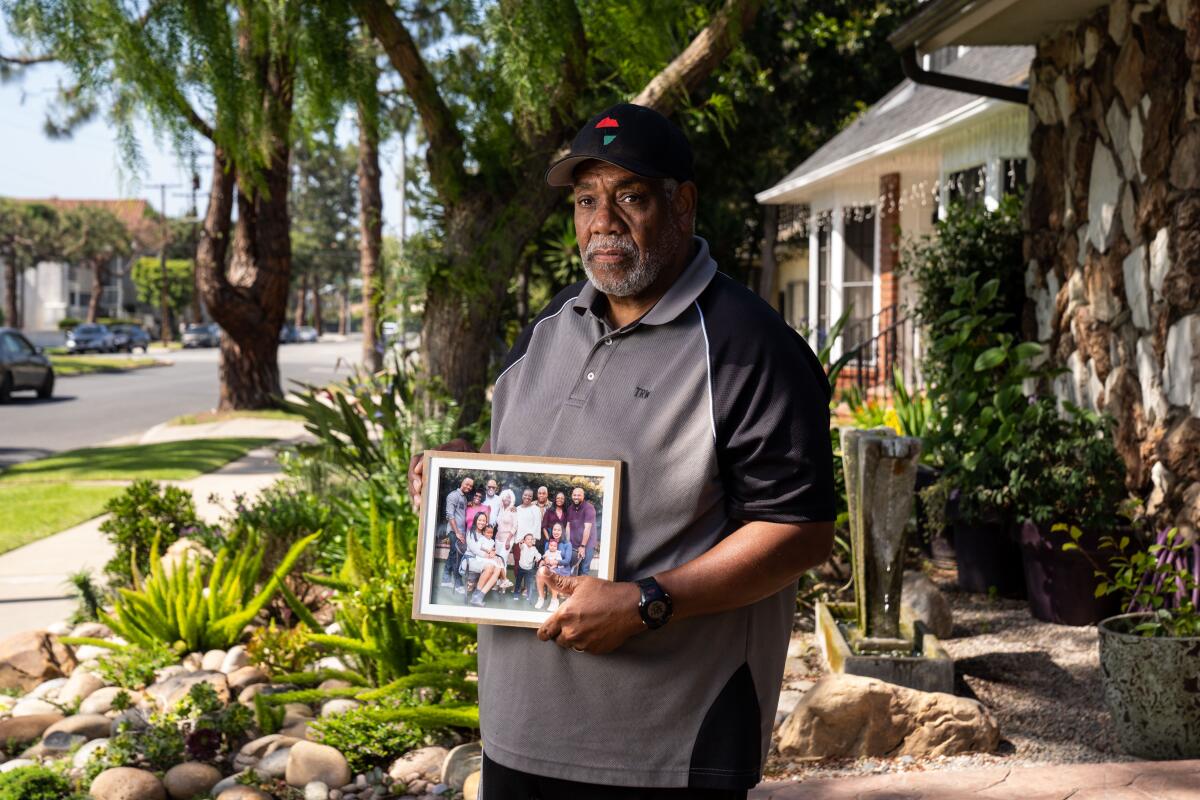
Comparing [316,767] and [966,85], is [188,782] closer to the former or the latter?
[316,767]

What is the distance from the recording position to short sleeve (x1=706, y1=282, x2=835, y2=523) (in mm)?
1955

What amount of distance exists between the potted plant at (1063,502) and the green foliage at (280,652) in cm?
342

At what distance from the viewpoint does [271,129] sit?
661 cm

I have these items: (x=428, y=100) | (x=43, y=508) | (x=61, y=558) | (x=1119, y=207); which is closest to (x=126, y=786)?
(x=428, y=100)

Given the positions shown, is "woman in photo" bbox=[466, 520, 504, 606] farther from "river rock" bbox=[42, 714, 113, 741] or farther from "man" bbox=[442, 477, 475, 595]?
"river rock" bbox=[42, 714, 113, 741]

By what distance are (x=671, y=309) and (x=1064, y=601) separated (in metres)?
4.67

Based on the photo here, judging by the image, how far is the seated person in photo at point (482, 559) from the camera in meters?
2.08

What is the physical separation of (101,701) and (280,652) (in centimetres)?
71

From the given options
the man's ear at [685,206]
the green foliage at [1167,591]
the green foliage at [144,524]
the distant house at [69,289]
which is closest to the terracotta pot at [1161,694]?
the green foliage at [1167,591]

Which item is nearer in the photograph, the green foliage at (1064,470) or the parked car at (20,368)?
the green foliage at (1064,470)

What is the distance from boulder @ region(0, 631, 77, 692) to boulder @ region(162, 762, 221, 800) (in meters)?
1.87

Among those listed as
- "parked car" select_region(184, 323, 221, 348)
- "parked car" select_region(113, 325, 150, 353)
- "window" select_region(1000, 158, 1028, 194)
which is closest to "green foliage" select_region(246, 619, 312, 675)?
"window" select_region(1000, 158, 1028, 194)

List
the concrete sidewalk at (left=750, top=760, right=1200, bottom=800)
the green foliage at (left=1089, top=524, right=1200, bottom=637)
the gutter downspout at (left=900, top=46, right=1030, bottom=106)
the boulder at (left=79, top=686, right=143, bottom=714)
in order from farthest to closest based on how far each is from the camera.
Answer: the gutter downspout at (left=900, top=46, right=1030, bottom=106) → the boulder at (left=79, top=686, right=143, bottom=714) → the green foliage at (left=1089, top=524, right=1200, bottom=637) → the concrete sidewalk at (left=750, top=760, right=1200, bottom=800)

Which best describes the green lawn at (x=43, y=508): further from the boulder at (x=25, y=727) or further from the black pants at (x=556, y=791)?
the black pants at (x=556, y=791)
